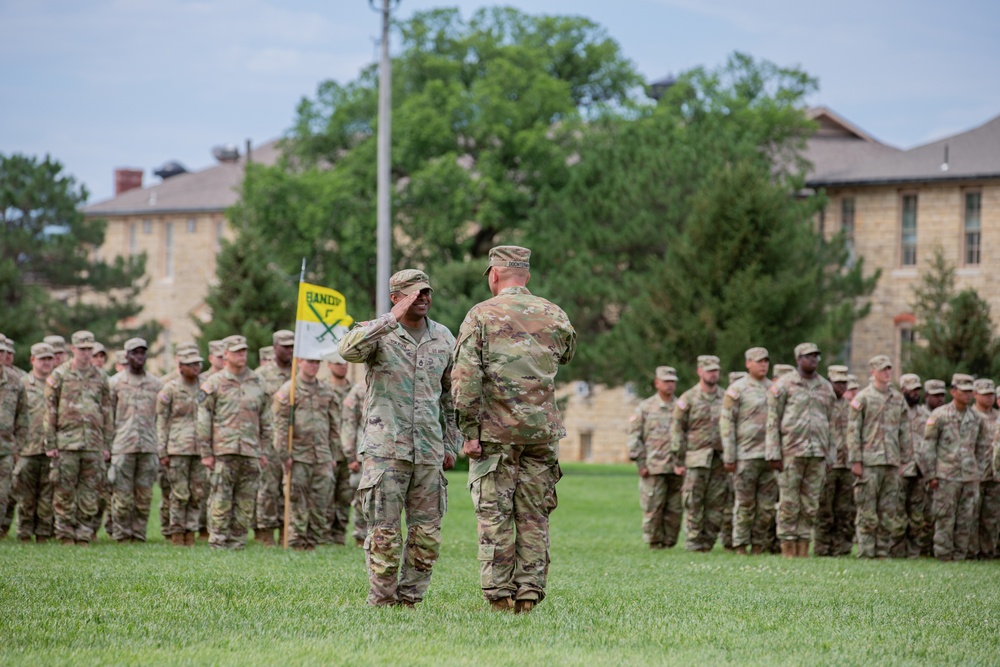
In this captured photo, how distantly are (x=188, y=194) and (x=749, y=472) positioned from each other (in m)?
53.1

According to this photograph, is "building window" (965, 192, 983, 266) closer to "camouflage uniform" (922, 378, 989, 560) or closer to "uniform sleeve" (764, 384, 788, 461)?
"camouflage uniform" (922, 378, 989, 560)

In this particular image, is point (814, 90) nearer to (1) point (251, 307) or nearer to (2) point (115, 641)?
(1) point (251, 307)

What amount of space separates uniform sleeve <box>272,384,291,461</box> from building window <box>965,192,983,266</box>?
3523 centimetres

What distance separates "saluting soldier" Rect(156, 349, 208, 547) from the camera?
16734mm

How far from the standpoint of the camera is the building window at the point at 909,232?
47.8 metres

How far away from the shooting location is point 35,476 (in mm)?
17125

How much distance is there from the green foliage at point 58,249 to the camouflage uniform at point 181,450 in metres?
31.4

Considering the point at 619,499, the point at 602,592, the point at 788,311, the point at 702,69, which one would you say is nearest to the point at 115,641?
the point at 602,592

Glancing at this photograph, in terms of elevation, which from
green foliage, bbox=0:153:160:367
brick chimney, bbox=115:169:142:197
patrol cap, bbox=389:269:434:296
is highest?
brick chimney, bbox=115:169:142:197

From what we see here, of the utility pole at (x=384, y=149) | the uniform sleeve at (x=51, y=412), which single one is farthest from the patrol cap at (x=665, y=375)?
the utility pole at (x=384, y=149)

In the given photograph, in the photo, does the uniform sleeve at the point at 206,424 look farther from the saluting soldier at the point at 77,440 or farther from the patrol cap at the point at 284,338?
the patrol cap at the point at 284,338

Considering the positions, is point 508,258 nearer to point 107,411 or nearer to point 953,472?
Result: point 107,411

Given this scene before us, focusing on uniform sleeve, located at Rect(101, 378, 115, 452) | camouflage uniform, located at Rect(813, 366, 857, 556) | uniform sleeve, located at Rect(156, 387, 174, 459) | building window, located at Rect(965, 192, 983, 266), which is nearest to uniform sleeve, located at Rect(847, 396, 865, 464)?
camouflage uniform, located at Rect(813, 366, 857, 556)

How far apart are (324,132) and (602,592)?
4010 cm
